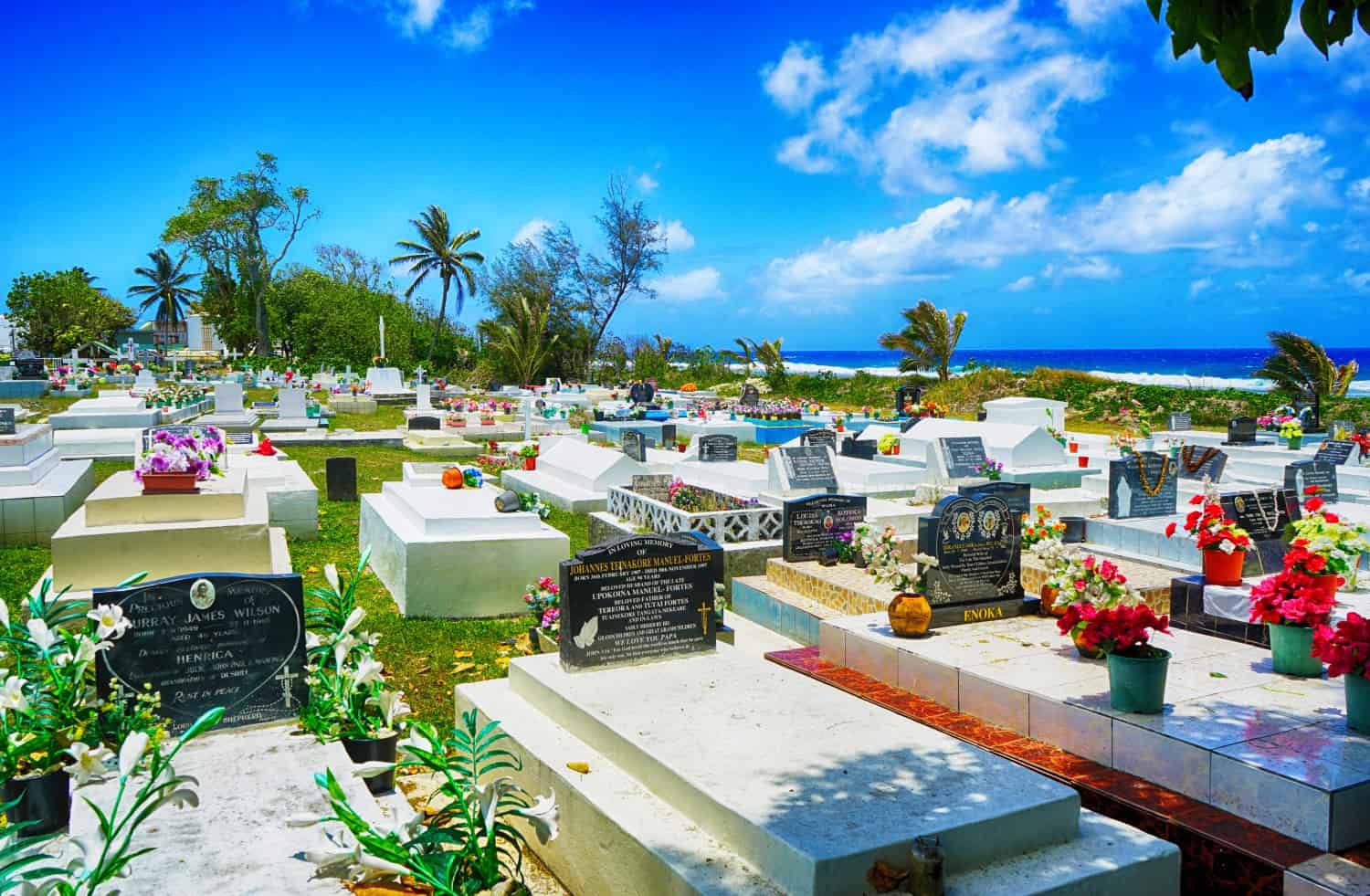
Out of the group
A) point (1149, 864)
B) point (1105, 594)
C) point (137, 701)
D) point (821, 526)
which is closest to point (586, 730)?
point (137, 701)

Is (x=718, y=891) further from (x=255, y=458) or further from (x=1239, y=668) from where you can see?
(x=255, y=458)

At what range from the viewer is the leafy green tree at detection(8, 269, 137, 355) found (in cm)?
5984

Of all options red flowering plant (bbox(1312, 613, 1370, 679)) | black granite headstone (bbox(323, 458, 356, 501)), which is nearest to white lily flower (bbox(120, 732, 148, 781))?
red flowering plant (bbox(1312, 613, 1370, 679))

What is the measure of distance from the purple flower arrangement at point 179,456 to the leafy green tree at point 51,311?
57.8 meters

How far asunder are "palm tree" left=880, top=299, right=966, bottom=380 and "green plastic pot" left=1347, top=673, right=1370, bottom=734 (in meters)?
34.7

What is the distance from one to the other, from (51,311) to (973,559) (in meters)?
66.4

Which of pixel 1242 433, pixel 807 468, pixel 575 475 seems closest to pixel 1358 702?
pixel 807 468

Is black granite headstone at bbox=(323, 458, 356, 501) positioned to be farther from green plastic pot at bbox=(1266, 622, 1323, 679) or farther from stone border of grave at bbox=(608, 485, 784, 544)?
green plastic pot at bbox=(1266, 622, 1323, 679)

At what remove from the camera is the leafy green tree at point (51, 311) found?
196 feet

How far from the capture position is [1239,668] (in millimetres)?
6199

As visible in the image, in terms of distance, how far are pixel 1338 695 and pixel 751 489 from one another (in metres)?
9.16

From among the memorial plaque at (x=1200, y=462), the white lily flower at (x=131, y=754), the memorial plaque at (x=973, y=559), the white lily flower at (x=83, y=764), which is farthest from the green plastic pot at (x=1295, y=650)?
the memorial plaque at (x=1200, y=462)

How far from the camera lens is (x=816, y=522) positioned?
380 inches

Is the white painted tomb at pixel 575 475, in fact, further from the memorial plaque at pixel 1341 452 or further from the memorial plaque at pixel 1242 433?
the memorial plaque at pixel 1242 433
